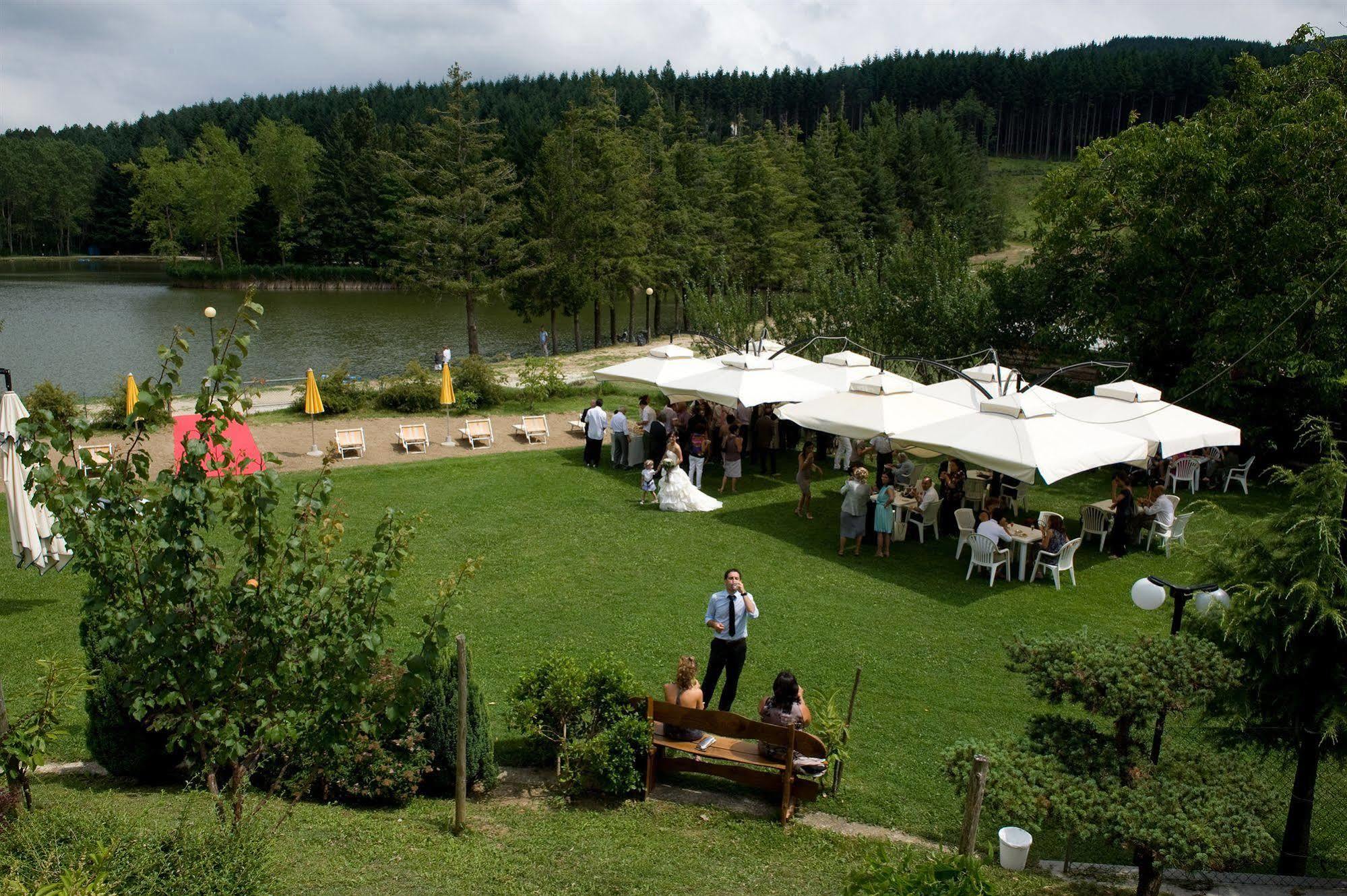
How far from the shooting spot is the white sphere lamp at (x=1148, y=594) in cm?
691

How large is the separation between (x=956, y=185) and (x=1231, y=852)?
77.9 meters

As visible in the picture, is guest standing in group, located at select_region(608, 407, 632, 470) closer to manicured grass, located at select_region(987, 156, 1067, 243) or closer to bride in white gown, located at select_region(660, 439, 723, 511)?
bride in white gown, located at select_region(660, 439, 723, 511)

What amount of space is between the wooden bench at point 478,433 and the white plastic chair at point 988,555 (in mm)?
10829

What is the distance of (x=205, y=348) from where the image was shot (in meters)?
42.5

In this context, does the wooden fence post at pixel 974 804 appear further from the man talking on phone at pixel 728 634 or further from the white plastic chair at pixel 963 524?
the white plastic chair at pixel 963 524

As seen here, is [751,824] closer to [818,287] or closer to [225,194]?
[818,287]

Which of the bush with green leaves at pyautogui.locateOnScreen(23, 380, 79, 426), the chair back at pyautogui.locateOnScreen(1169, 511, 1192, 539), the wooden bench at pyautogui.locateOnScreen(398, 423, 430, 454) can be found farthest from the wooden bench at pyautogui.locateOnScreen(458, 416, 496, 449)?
the chair back at pyautogui.locateOnScreen(1169, 511, 1192, 539)

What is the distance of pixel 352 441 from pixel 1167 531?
1449cm

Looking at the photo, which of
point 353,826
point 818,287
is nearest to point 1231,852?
point 353,826

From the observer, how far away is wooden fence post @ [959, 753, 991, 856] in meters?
5.13

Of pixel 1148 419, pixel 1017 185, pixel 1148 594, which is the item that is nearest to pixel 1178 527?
pixel 1148 419

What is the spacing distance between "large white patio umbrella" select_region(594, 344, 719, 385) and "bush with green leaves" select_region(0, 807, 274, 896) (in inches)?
567

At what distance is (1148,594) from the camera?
6930 mm

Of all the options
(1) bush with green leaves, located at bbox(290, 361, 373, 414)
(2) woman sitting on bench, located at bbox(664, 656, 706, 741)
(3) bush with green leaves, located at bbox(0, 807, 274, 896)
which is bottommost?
(2) woman sitting on bench, located at bbox(664, 656, 706, 741)
